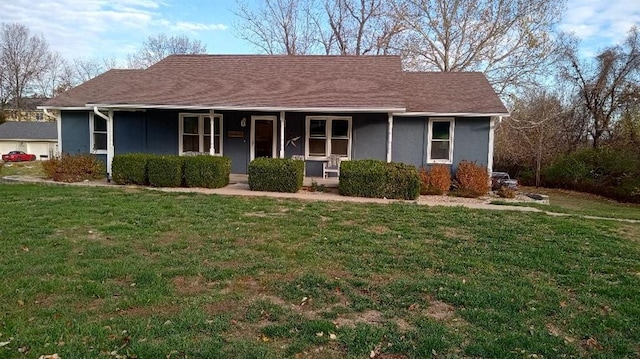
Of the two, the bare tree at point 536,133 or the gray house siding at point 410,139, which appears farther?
the bare tree at point 536,133

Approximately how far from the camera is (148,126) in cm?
1558

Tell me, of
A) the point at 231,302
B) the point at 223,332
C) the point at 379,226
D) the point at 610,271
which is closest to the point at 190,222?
the point at 379,226

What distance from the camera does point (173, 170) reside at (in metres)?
12.5

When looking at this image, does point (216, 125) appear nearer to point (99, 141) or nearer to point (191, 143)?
point (191, 143)

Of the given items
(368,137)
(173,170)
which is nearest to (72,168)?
(173,170)

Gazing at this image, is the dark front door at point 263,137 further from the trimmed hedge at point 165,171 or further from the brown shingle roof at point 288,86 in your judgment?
the trimmed hedge at point 165,171

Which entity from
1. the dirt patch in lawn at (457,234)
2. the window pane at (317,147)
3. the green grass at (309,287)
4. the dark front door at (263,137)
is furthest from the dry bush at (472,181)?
the dark front door at (263,137)

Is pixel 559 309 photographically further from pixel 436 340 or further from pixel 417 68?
pixel 417 68

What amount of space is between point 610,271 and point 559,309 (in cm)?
187

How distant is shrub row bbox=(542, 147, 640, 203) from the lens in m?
16.2

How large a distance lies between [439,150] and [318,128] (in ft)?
13.6

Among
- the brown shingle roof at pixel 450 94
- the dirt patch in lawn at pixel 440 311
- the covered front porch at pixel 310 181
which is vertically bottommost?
the dirt patch in lawn at pixel 440 311

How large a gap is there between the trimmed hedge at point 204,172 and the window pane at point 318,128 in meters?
3.70

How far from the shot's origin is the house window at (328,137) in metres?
14.9
